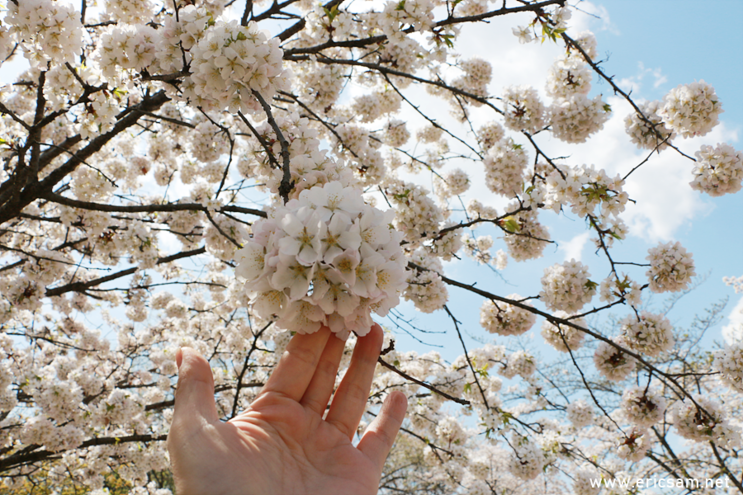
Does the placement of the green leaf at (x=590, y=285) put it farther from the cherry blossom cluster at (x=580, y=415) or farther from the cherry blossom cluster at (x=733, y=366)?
the cherry blossom cluster at (x=580, y=415)

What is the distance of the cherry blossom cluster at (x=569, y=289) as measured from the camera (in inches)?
137

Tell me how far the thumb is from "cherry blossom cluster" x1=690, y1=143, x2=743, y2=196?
4264mm

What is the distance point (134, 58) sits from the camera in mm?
2414

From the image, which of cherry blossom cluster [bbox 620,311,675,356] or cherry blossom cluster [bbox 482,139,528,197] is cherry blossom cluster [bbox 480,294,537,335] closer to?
cherry blossom cluster [bbox 620,311,675,356]

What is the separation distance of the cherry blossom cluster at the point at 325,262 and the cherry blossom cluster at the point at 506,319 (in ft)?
10.1

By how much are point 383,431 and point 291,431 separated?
0.51 meters

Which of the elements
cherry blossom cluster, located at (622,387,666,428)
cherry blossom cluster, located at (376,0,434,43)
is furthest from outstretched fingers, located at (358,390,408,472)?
cherry blossom cluster, located at (622,387,666,428)

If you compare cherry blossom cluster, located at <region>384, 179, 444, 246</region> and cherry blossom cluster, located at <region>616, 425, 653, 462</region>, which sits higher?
cherry blossom cluster, located at <region>384, 179, 444, 246</region>

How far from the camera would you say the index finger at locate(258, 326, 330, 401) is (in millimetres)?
1697

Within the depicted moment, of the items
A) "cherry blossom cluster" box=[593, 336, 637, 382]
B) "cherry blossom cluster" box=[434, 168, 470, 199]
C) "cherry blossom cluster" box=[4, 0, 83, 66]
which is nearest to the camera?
"cherry blossom cluster" box=[4, 0, 83, 66]

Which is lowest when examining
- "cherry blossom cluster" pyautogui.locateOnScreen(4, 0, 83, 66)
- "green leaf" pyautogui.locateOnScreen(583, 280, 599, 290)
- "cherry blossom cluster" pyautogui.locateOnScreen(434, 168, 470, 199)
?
"cherry blossom cluster" pyautogui.locateOnScreen(4, 0, 83, 66)

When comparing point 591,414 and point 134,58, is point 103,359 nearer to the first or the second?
point 134,58

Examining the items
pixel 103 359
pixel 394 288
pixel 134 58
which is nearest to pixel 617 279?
pixel 394 288

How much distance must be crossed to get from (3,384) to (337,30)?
6263mm
